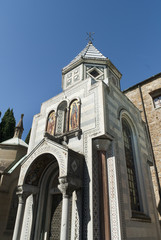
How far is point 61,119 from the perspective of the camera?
1081cm

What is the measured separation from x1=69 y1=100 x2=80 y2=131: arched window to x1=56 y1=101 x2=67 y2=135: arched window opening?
0.67 metres

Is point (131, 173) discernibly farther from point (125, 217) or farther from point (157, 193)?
Result: point (157, 193)

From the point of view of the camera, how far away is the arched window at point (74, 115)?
30.2 feet

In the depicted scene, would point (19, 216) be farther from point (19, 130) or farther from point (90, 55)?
point (19, 130)

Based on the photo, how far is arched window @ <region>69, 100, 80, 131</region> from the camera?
9.20 m

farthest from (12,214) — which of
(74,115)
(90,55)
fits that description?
(90,55)

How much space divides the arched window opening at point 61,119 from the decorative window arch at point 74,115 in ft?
2.21

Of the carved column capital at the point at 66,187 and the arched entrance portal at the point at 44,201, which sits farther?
the arched entrance portal at the point at 44,201

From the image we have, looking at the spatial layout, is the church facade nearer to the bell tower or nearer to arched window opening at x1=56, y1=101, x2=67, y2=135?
arched window opening at x1=56, y1=101, x2=67, y2=135

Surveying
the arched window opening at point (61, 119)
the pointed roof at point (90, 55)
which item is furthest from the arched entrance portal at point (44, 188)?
the pointed roof at point (90, 55)

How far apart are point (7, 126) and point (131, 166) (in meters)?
23.2

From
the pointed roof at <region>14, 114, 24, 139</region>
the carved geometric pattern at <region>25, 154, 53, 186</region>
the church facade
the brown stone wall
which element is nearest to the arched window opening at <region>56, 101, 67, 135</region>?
the church facade

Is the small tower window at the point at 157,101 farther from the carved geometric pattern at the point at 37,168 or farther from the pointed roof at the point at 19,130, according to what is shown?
the pointed roof at the point at 19,130

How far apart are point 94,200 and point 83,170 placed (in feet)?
4.35
